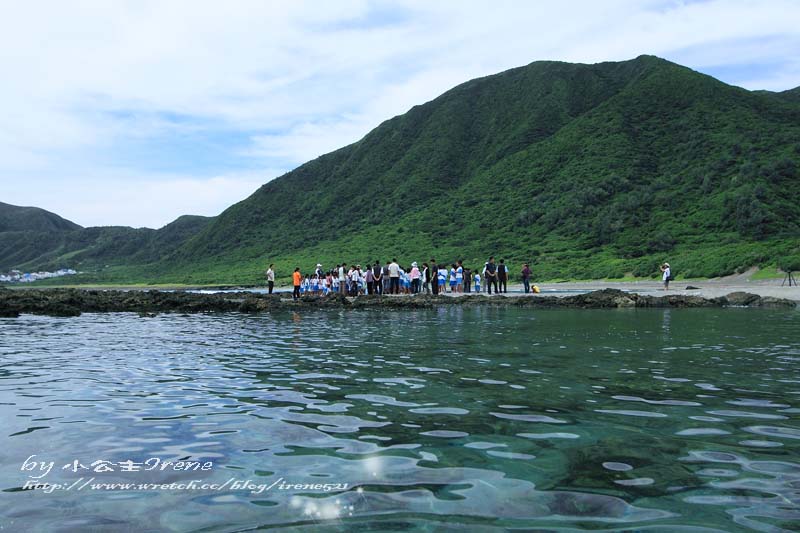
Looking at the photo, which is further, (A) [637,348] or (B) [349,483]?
(A) [637,348]

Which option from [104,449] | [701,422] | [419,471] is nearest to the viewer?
[419,471]

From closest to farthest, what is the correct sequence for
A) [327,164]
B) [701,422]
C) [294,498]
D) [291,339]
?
[294,498] < [701,422] < [291,339] < [327,164]

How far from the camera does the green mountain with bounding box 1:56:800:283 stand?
209ft

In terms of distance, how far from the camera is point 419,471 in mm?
5340

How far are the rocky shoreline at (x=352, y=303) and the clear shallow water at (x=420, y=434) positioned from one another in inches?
560

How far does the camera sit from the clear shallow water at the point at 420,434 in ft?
14.8

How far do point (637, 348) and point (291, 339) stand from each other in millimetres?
8657

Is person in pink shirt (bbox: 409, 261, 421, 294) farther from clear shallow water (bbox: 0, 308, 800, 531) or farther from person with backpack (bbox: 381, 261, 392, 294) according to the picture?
clear shallow water (bbox: 0, 308, 800, 531)

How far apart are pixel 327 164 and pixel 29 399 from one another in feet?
442

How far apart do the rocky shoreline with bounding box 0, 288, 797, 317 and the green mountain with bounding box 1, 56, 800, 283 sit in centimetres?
1680

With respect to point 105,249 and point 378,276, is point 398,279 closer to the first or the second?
point 378,276

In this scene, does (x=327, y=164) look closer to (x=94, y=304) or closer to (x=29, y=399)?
A: (x=94, y=304)

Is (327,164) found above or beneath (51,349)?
above

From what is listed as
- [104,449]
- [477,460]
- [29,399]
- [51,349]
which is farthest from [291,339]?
[477,460]
